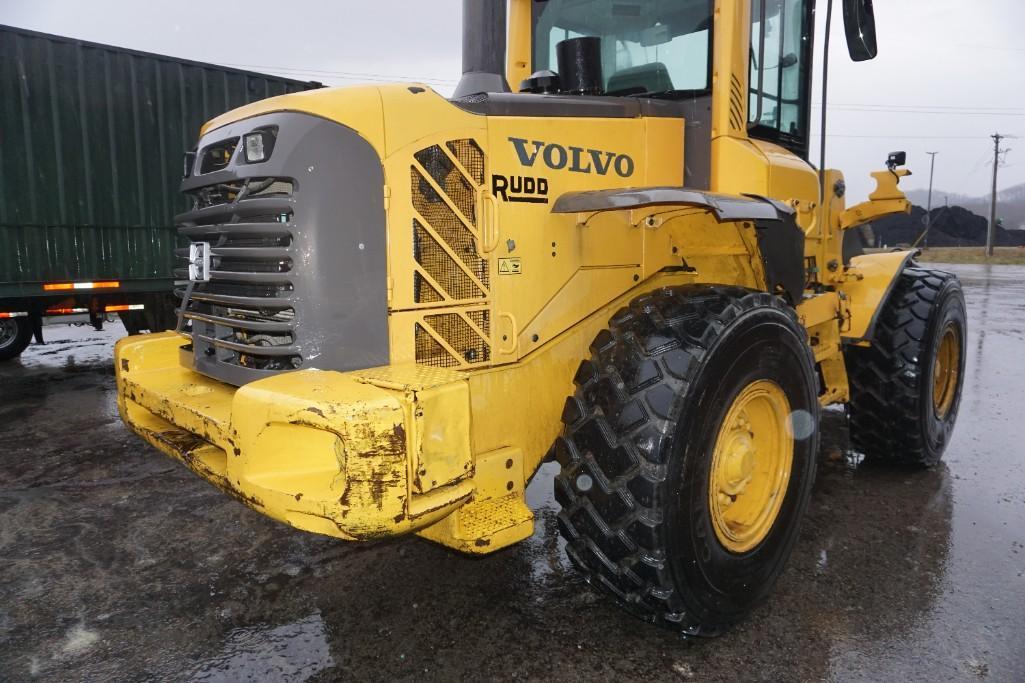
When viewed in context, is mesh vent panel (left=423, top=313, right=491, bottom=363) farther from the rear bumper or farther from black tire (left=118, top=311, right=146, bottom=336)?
black tire (left=118, top=311, right=146, bottom=336)

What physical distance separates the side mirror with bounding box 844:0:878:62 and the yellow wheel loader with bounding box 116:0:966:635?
0.01m

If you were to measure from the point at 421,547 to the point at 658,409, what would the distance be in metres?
1.62

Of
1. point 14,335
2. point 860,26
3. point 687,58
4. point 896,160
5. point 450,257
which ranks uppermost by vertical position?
point 860,26

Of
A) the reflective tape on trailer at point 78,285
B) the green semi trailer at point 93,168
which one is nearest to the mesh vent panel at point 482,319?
the green semi trailer at point 93,168

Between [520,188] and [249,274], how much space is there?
1030 mm

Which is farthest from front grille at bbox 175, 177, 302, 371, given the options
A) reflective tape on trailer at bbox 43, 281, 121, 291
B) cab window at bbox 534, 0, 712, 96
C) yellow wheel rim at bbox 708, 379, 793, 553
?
reflective tape on trailer at bbox 43, 281, 121, 291

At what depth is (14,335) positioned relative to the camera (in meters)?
9.00

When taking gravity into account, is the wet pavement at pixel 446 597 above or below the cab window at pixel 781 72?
below

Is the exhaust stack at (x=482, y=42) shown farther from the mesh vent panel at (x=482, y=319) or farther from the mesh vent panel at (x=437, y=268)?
the mesh vent panel at (x=482, y=319)

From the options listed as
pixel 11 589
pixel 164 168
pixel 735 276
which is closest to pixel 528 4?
pixel 735 276

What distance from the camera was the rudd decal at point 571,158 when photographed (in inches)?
106

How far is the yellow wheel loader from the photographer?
218 centimetres

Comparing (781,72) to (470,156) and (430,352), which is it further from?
(430,352)

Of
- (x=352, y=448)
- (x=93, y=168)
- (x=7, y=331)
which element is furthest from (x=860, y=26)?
(x=7, y=331)
